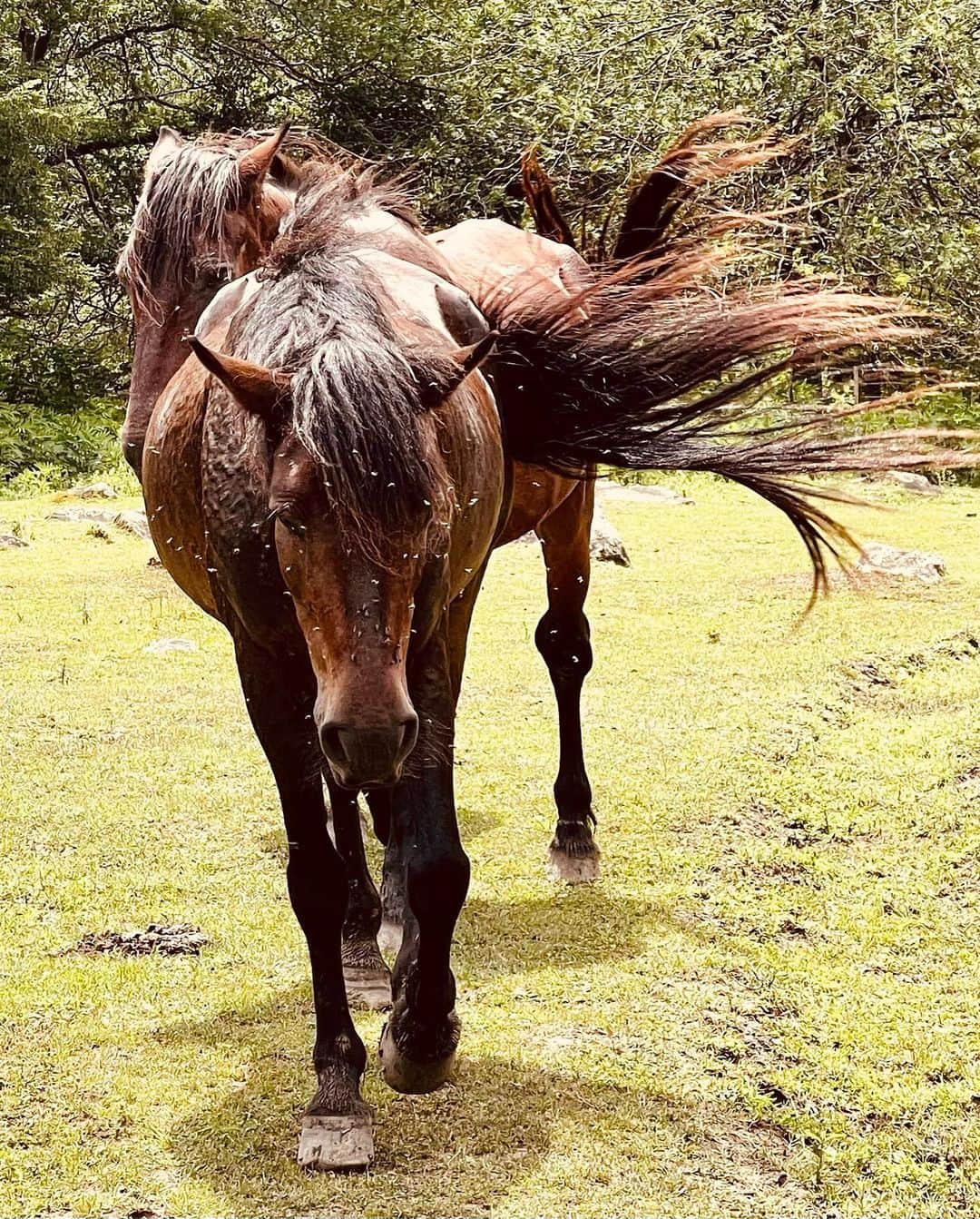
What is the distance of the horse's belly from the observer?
11.0ft

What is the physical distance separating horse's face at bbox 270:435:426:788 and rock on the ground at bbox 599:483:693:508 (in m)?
12.3

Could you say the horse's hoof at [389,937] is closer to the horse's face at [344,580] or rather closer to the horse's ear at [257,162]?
the horse's face at [344,580]

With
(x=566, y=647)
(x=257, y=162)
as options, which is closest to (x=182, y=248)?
(x=257, y=162)

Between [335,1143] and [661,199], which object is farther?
[661,199]

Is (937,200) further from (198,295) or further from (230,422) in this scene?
(230,422)

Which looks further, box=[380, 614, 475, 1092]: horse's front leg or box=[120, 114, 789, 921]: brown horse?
box=[120, 114, 789, 921]: brown horse

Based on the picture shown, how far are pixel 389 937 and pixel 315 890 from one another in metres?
1.23

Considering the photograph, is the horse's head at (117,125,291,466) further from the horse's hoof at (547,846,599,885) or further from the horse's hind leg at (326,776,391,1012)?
the horse's hoof at (547,846,599,885)

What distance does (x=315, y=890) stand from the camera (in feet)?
10.9

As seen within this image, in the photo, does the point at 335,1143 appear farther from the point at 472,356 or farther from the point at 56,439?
the point at 56,439

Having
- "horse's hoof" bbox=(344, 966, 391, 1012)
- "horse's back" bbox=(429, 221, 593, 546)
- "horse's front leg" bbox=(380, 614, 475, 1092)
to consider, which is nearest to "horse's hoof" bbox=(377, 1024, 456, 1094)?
"horse's front leg" bbox=(380, 614, 475, 1092)

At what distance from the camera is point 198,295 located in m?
4.57

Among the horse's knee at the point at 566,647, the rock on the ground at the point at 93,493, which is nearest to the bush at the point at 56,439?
the rock on the ground at the point at 93,493

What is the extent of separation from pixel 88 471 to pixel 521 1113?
45.2 ft
